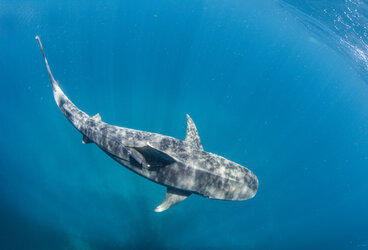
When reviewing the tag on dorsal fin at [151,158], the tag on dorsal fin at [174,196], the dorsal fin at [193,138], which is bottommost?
the tag on dorsal fin at [174,196]

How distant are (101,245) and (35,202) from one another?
5144mm

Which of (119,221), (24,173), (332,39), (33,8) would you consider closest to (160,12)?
(33,8)

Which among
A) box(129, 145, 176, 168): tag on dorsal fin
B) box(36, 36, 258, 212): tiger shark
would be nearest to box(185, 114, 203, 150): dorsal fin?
box(36, 36, 258, 212): tiger shark

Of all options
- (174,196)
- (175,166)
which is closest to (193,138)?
(175,166)

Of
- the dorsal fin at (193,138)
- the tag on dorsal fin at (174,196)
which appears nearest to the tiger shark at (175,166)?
the tag on dorsal fin at (174,196)

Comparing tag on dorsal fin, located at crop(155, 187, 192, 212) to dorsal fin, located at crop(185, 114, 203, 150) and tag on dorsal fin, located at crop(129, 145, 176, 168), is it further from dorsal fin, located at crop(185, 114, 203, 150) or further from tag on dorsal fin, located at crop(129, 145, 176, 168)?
dorsal fin, located at crop(185, 114, 203, 150)

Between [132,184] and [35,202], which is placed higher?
[132,184]

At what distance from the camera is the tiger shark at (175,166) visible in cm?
579

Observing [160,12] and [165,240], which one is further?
[160,12]

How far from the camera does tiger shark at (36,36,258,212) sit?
5789 millimetres

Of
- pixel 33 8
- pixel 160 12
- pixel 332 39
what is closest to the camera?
pixel 332 39

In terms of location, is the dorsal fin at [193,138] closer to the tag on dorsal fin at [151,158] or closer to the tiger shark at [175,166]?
the tiger shark at [175,166]

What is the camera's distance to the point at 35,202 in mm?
11984

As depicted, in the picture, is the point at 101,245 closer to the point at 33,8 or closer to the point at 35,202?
the point at 35,202
